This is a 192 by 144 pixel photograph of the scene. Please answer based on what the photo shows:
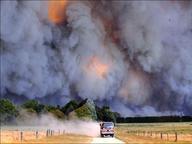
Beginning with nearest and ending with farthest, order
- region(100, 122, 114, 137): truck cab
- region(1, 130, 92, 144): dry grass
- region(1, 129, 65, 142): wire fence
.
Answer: region(1, 130, 92, 144): dry grass, region(1, 129, 65, 142): wire fence, region(100, 122, 114, 137): truck cab

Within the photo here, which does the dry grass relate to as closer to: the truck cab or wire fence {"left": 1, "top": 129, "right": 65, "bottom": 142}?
wire fence {"left": 1, "top": 129, "right": 65, "bottom": 142}

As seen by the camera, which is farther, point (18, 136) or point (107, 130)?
point (107, 130)

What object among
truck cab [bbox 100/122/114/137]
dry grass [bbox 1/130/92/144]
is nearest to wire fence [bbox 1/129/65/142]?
dry grass [bbox 1/130/92/144]

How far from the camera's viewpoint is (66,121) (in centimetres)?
19812

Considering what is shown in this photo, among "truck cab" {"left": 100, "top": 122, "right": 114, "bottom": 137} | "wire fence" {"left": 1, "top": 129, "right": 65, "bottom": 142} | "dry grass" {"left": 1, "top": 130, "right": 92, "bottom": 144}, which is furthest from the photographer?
"truck cab" {"left": 100, "top": 122, "right": 114, "bottom": 137}

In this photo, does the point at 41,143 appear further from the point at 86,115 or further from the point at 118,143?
the point at 86,115

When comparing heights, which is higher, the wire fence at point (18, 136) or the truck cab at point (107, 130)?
the truck cab at point (107, 130)

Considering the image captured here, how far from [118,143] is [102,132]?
1118 inches

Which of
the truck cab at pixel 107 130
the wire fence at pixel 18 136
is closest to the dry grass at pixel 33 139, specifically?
the wire fence at pixel 18 136

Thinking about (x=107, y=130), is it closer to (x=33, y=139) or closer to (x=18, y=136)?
(x=18, y=136)

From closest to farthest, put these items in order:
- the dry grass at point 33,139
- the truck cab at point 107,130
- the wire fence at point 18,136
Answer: the dry grass at point 33,139 < the wire fence at point 18,136 < the truck cab at point 107,130

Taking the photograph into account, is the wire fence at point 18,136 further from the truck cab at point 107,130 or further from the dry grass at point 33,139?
the truck cab at point 107,130

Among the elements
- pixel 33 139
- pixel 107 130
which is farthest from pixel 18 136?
pixel 107 130

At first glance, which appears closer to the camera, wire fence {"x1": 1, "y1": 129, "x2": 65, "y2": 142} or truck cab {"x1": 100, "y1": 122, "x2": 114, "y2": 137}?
wire fence {"x1": 1, "y1": 129, "x2": 65, "y2": 142}
